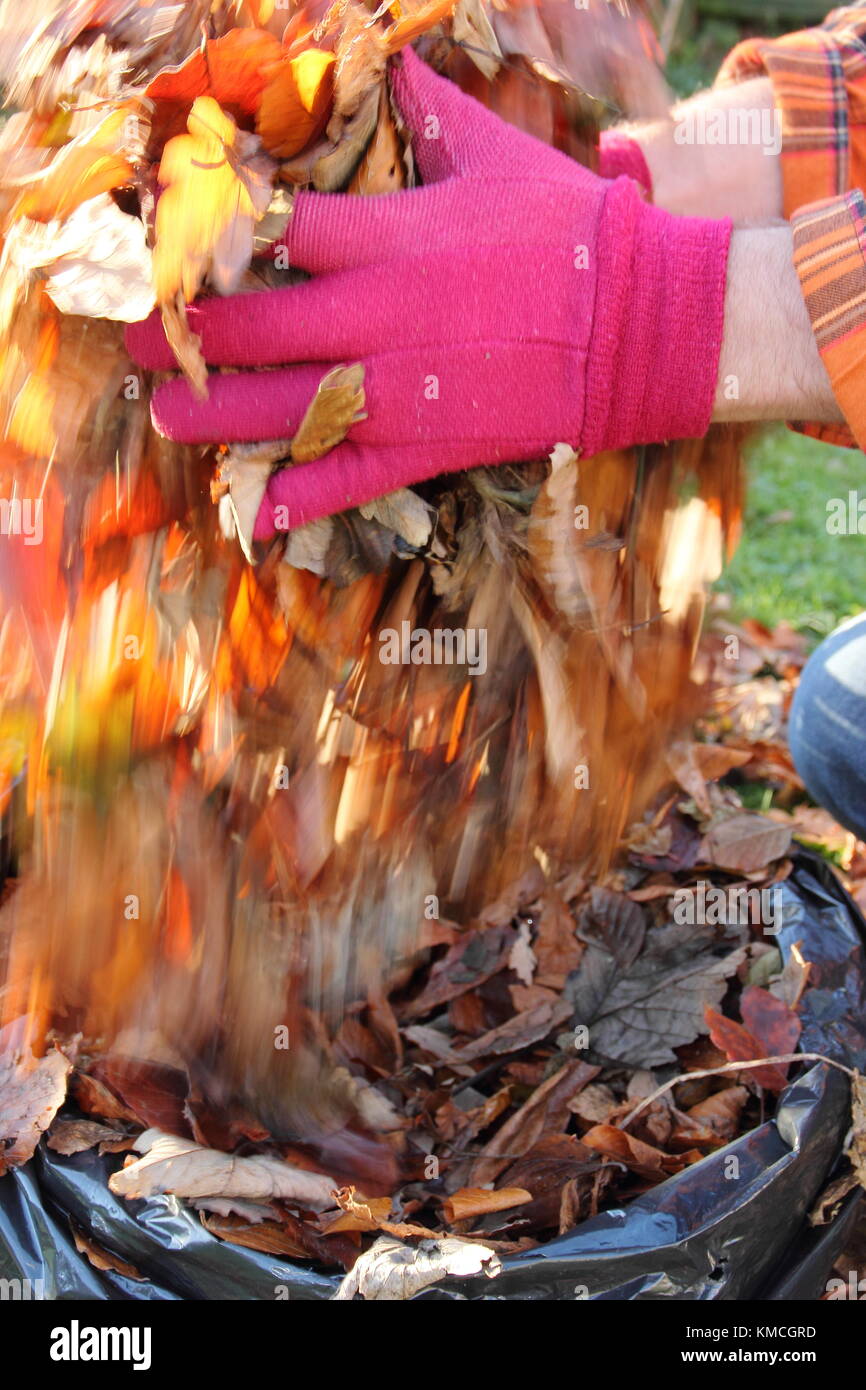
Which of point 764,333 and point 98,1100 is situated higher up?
point 764,333

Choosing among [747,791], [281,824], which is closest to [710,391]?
[281,824]

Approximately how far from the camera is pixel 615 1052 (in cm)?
164

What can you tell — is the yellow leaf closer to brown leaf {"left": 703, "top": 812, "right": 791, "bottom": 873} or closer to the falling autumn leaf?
the falling autumn leaf

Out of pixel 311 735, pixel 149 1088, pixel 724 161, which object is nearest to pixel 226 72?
pixel 311 735

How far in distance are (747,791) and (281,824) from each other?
4.14 ft

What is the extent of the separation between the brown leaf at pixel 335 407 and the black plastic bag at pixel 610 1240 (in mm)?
888

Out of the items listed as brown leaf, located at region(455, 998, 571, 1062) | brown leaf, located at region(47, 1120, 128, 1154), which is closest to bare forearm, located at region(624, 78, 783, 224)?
brown leaf, located at region(455, 998, 571, 1062)

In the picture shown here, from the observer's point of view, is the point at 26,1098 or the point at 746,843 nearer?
the point at 26,1098

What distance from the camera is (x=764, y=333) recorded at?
1244 mm

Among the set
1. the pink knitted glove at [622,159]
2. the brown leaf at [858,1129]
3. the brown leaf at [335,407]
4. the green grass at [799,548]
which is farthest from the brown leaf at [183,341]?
the green grass at [799,548]

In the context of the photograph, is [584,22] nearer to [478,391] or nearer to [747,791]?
[478,391]

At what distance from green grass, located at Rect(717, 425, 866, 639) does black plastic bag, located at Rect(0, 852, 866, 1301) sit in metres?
1.91

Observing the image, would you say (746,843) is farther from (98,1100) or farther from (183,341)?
(183,341)

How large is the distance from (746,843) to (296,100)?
1347 millimetres
